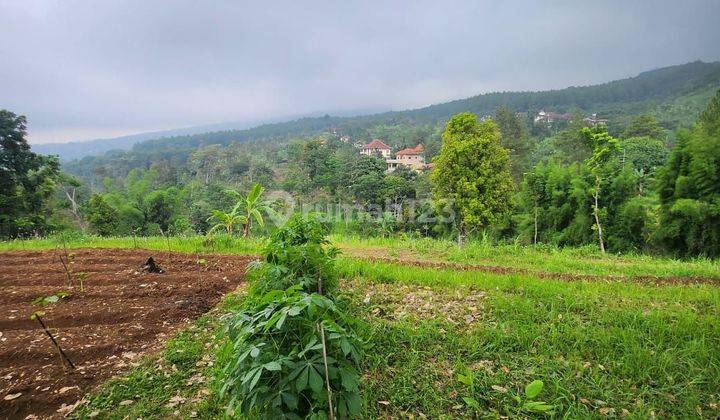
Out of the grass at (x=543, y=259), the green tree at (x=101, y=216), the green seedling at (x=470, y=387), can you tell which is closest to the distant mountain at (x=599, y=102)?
the green tree at (x=101, y=216)

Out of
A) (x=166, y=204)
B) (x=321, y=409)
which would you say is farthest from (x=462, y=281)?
(x=166, y=204)

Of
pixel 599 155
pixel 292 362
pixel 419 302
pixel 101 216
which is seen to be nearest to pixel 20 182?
pixel 101 216

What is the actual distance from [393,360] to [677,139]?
11355 mm

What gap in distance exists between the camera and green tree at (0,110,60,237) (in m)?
19.8

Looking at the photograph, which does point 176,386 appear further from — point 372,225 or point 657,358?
point 372,225

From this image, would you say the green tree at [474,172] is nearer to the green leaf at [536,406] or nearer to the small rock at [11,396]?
the green leaf at [536,406]

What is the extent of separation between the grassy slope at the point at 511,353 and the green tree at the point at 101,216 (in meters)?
25.4

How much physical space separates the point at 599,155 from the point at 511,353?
1011 cm

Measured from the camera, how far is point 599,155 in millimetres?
11039

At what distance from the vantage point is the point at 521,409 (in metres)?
2.74

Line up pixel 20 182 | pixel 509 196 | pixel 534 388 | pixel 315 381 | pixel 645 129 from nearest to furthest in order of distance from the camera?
1. pixel 315 381
2. pixel 534 388
3. pixel 509 196
4. pixel 20 182
5. pixel 645 129

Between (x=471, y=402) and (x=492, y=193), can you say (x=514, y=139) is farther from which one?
(x=471, y=402)

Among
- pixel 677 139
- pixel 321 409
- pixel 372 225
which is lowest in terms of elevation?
pixel 372 225

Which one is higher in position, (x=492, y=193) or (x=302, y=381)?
(x=302, y=381)
